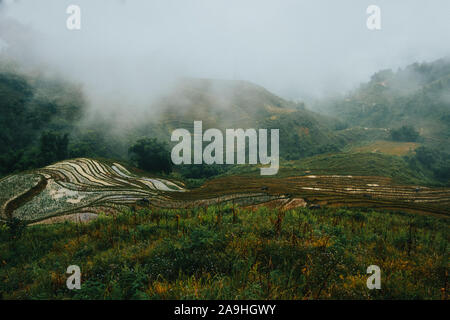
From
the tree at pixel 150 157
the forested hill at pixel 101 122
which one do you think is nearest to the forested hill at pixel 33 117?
the forested hill at pixel 101 122

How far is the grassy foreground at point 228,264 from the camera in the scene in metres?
3.38

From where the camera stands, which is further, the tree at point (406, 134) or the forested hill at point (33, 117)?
the tree at point (406, 134)

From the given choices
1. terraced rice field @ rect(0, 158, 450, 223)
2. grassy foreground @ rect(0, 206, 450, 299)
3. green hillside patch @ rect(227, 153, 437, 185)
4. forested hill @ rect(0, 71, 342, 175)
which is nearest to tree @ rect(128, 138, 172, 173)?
terraced rice field @ rect(0, 158, 450, 223)

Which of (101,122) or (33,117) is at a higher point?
(33,117)

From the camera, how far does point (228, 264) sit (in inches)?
158

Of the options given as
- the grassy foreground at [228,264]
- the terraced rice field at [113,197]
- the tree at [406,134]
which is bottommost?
the terraced rice field at [113,197]

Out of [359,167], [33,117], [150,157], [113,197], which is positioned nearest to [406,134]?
[359,167]

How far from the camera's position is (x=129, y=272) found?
3.78 meters

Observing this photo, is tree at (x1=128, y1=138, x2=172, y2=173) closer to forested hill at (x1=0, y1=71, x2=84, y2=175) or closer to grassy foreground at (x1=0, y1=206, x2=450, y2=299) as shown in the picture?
forested hill at (x1=0, y1=71, x2=84, y2=175)

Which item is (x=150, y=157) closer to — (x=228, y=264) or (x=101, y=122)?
(x=228, y=264)

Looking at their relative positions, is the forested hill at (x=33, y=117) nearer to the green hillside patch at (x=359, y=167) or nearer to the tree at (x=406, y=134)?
the green hillside patch at (x=359, y=167)

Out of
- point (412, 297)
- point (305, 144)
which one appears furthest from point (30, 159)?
point (305, 144)

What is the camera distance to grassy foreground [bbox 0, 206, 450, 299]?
3.38 meters

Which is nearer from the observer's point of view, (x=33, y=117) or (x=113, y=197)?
(x=113, y=197)
